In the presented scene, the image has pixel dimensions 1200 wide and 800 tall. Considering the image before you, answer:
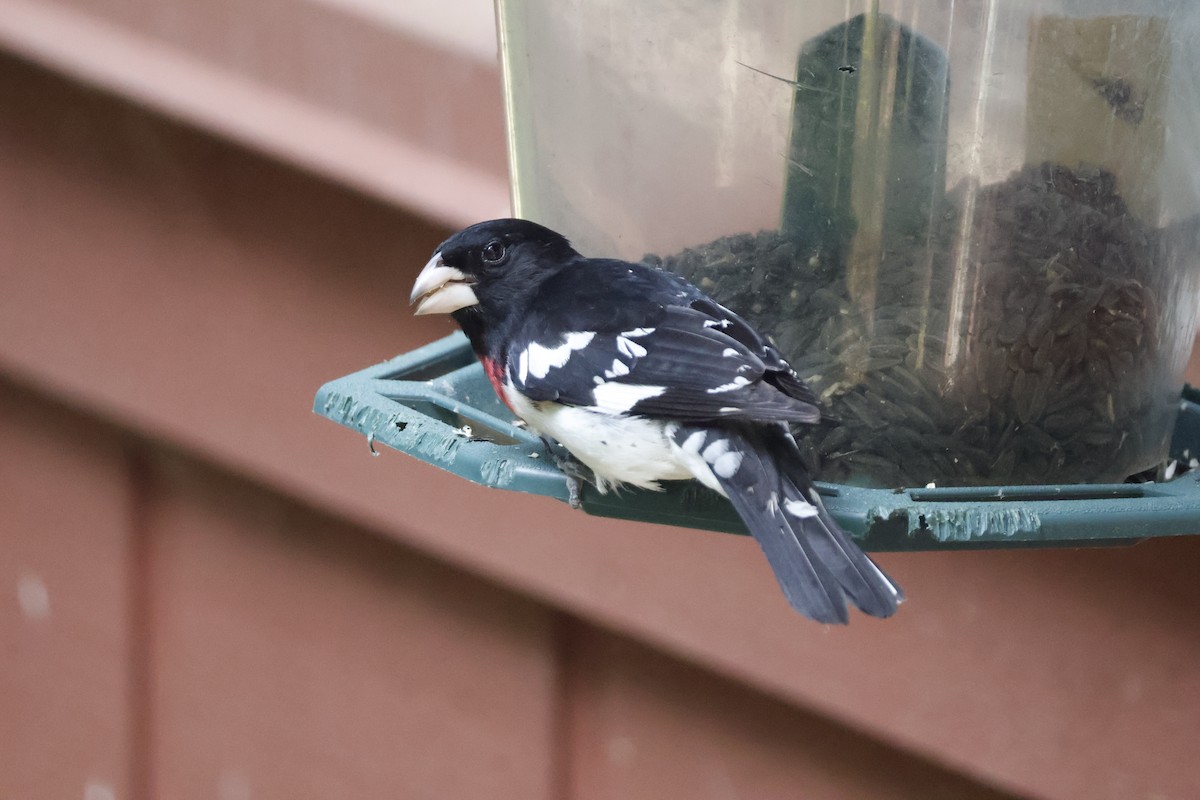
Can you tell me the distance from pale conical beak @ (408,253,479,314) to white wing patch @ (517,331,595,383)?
0.43 feet

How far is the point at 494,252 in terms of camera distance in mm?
1351

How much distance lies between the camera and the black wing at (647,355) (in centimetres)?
107

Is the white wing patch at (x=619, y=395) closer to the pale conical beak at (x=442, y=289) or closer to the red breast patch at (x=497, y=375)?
the red breast patch at (x=497, y=375)

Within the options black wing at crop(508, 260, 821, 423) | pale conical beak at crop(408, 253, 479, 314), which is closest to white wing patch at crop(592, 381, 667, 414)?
black wing at crop(508, 260, 821, 423)

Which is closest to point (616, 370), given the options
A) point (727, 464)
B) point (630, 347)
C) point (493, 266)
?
point (630, 347)

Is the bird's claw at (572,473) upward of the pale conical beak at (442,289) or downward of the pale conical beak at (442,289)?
downward

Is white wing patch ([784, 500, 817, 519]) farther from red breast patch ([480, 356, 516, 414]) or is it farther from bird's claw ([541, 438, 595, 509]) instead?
red breast patch ([480, 356, 516, 414])

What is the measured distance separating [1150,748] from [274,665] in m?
1.45

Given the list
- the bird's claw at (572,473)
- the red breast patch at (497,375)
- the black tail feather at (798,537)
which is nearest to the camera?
the black tail feather at (798,537)

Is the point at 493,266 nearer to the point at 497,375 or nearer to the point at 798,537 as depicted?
the point at 497,375

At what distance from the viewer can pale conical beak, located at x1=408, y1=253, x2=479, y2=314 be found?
52.1 inches

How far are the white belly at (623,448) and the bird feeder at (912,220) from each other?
3 centimetres

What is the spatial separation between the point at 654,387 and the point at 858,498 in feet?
0.63

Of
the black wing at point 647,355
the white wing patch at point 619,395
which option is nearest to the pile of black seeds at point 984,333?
the black wing at point 647,355
